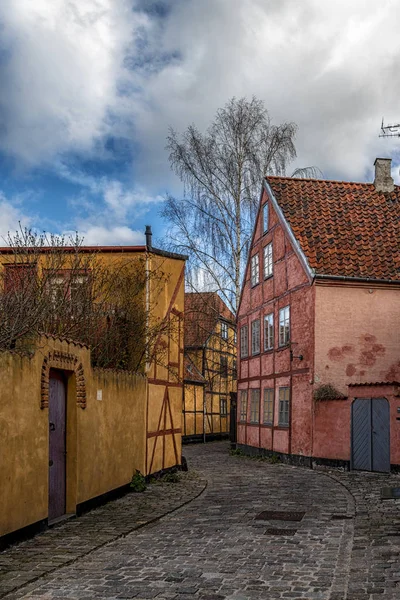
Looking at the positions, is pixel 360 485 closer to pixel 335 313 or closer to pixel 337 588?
pixel 335 313

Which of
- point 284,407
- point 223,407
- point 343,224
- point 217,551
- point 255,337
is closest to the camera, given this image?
point 217,551

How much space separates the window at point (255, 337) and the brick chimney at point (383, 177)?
6230mm

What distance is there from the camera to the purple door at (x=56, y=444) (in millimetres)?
10227

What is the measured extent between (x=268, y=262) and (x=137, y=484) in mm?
A: 12369

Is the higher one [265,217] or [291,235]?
[265,217]

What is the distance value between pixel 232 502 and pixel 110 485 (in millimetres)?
2112

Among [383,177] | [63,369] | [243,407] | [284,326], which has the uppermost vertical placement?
[383,177]

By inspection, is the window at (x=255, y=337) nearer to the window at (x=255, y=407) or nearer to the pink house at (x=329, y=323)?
the pink house at (x=329, y=323)

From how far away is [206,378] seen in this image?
38.6 m

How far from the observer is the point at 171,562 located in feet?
25.1

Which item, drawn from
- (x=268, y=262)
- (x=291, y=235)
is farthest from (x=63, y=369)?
(x=268, y=262)

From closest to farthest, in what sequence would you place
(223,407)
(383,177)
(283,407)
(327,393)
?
(327,393), (283,407), (383,177), (223,407)

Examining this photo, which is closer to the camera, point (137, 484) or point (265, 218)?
point (137, 484)

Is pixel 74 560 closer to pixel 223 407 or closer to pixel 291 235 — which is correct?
pixel 291 235
